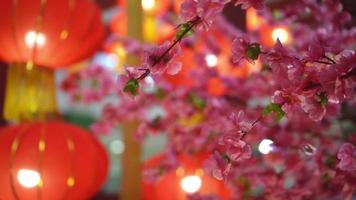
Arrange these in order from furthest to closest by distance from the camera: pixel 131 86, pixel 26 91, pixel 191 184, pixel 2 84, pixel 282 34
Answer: pixel 2 84 < pixel 282 34 < pixel 191 184 < pixel 26 91 < pixel 131 86

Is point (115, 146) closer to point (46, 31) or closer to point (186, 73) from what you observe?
point (186, 73)

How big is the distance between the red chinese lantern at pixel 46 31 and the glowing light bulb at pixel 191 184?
2.21 feet

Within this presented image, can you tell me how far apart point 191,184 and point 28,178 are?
70 centimetres

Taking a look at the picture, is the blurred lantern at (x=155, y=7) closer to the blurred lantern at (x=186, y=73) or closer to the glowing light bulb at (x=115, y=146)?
the blurred lantern at (x=186, y=73)

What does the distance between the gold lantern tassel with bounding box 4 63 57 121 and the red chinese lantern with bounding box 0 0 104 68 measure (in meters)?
0.06

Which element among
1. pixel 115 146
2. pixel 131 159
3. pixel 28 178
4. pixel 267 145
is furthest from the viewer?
pixel 115 146

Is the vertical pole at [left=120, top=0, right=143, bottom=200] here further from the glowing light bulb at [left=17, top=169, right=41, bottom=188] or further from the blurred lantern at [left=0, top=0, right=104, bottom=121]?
the glowing light bulb at [left=17, top=169, right=41, bottom=188]

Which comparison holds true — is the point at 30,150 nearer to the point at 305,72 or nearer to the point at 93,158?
the point at 93,158

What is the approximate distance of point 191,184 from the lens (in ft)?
6.29

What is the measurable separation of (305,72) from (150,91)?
4.67 feet

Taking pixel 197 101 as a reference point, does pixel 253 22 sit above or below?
above

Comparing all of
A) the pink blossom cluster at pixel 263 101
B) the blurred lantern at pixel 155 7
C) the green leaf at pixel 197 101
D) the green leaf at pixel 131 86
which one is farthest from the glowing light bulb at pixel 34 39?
the blurred lantern at pixel 155 7

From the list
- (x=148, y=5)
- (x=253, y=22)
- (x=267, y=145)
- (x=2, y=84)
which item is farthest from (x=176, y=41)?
(x=148, y=5)

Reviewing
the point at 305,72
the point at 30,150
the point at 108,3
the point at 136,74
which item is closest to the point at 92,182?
the point at 30,150
